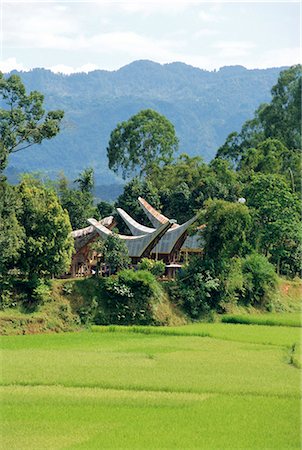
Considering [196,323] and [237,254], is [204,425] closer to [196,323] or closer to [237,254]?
[196,323]

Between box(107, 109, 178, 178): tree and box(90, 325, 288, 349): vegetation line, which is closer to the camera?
box(90, 325, 288, 349): vegetation line

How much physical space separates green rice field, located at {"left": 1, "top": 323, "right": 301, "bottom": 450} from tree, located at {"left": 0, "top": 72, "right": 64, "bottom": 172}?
387 inches

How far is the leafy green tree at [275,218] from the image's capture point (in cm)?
4147

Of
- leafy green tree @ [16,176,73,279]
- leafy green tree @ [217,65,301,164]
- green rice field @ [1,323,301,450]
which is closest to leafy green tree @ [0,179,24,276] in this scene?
leafy green tree @ [16,176,73,279]

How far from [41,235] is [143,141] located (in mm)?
31328

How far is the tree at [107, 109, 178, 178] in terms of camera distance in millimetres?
62000

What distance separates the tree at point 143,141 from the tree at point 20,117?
940 inches

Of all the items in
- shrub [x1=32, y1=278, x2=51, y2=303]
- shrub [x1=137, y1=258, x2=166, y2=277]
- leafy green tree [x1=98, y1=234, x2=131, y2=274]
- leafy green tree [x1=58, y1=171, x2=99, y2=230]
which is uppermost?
leafy green tree [x1=58, y1=171, x2=99, y2=230]

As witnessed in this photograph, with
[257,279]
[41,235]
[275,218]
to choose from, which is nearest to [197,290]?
[257,279]

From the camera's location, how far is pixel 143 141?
62.6 meters

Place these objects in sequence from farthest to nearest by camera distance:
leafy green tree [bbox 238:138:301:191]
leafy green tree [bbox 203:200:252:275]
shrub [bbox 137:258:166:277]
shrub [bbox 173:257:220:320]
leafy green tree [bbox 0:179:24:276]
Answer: leafy green tree [bbox 238:138:301:191]
leafy green tree [bbox 203:200:252:275]
shrub [bbox 137:258:166:277]
shrub [bbox 173:257:220:320]
leafy green tree [bbox 0:179:24:276]

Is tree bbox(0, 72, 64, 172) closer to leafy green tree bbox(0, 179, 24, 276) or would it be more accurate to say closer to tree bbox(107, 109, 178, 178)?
leafy green tree bbox(0, 179, 24, 276)

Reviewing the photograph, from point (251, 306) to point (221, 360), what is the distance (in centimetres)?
1191

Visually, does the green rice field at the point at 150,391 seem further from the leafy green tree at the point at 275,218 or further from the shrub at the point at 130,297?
the leafy green tree at the point at 275,218
